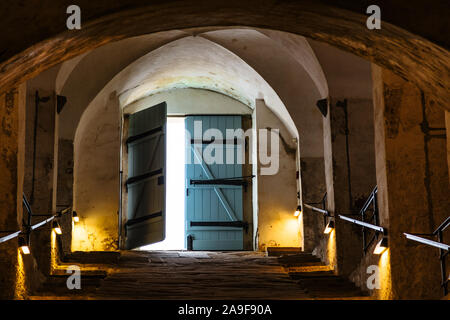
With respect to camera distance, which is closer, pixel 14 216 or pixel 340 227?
pixel 14 216

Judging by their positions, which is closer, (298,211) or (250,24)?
(250,24)

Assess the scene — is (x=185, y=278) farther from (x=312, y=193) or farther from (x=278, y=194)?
(x=278, y=194)

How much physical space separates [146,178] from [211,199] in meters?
1.30

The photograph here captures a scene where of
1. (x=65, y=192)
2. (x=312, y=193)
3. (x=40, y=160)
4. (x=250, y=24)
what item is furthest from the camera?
(x=312, y=193)

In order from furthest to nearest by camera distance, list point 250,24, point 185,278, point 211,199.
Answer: point 211,199, point 185,278, point 250,24

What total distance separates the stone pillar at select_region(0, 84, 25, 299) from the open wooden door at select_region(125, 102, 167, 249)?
212 inches

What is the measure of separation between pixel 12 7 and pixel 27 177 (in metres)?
4.94

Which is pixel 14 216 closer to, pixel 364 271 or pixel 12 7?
pixel 12 7

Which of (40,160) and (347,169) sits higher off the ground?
(40,160)

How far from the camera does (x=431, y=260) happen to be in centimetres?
638

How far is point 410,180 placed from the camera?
6535mm

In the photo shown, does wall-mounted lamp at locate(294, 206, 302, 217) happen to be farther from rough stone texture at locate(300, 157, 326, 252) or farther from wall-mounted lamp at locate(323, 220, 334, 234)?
wall-mounted lamp at locate(323, 220, 334, 234)

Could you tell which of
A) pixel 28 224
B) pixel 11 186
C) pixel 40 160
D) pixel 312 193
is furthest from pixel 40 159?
pixel 312 193

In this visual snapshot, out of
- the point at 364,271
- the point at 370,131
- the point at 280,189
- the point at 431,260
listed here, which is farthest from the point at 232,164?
the point at 431,260
